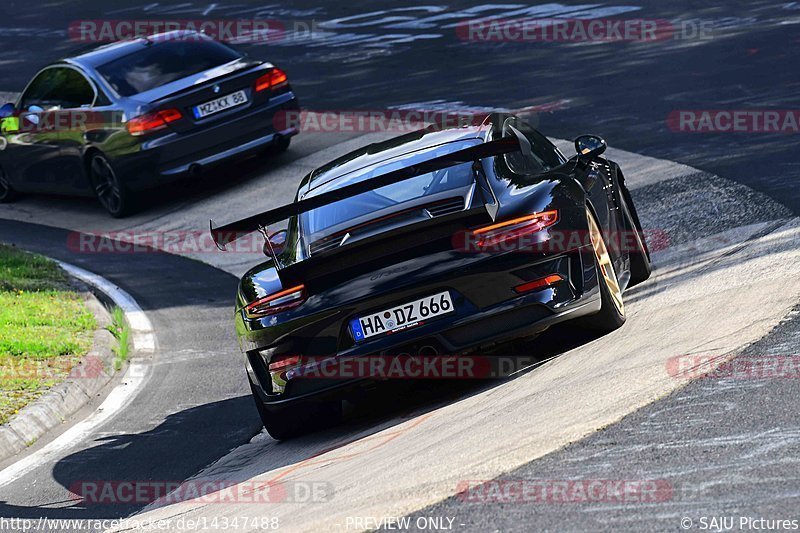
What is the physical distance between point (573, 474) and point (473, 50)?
13.5m

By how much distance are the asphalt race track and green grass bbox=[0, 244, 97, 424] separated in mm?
573

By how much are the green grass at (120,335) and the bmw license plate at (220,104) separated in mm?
3600

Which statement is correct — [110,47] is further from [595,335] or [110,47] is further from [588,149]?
[595,335]

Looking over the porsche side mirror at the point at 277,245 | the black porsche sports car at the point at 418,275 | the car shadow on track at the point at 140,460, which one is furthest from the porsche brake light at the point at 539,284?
the car shadow on track at the point at 140,460

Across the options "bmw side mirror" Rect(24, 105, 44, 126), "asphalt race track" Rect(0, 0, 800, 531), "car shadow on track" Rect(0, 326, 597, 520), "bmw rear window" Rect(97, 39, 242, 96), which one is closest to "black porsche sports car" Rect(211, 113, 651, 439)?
"car shadow on track" Rect(0, 326, 597, 520)

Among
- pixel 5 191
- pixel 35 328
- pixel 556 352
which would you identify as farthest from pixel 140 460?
pixel 5 191

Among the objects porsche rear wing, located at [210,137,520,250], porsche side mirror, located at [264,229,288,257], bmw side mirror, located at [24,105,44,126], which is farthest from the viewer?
bmw side mirror, located at [24,105,44,126]

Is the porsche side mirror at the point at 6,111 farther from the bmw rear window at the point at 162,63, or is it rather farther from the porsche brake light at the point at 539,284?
the porsche brake light at the point at 539,284

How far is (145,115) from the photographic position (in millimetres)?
13586

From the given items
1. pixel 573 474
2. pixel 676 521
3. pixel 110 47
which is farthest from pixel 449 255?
pixel 110 47

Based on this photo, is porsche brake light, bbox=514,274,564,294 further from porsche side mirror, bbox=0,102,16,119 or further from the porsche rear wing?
porsche side mirror, bbox=0,102,16,119

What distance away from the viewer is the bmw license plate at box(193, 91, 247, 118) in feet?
44.9

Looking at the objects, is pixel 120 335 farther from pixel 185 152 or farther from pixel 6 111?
pixel 6 111

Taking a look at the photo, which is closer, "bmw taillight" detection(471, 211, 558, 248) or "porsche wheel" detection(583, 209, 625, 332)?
"bmw taillight" detection(471, 211, 558, 248)
